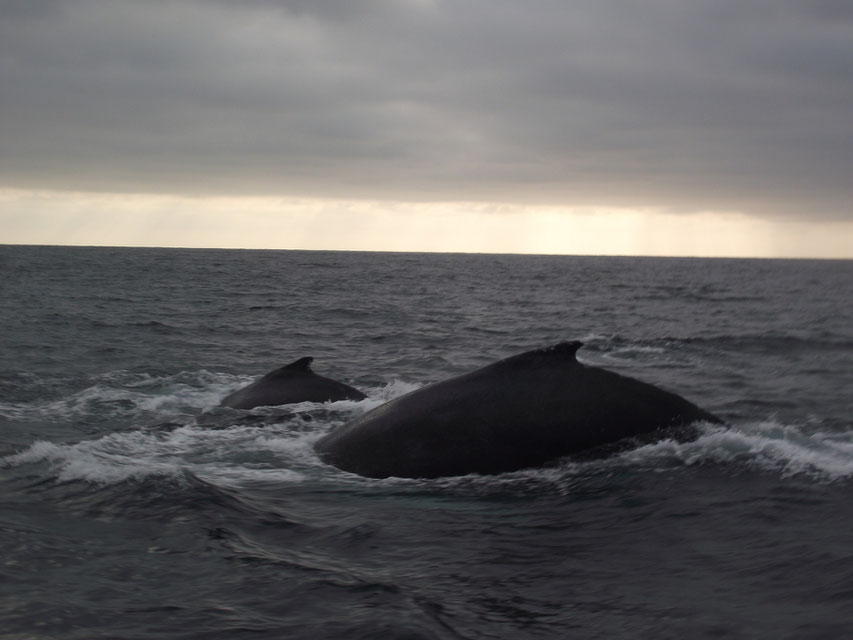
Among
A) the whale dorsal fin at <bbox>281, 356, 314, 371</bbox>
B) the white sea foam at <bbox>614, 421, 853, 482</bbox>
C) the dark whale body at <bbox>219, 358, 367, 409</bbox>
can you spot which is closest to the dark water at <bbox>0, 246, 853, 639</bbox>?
the white sea foam at <bbox>614, 421, 853, 482</bbox>

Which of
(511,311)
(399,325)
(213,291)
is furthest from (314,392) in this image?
(213,291)

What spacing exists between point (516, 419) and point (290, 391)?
221 inches

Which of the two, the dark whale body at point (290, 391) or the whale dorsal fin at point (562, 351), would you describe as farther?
the dark whale body at point (290, 391)

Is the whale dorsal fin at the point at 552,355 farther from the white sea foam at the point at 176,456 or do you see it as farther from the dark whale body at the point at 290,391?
the dark whale body at the point at 290,391

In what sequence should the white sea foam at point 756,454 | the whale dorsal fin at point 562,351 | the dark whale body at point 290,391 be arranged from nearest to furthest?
the whale dorsal fin at point 562,351
the white sea foam at point 756,454
the dark whale body at point 290,391

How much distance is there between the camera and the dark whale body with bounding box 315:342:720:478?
8.52 meters

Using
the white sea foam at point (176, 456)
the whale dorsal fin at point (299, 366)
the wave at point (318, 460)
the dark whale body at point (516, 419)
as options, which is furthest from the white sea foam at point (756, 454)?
the whale dorsal fin at point (299, 366)

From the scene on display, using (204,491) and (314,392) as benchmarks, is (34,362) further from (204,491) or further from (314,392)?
(204,491)

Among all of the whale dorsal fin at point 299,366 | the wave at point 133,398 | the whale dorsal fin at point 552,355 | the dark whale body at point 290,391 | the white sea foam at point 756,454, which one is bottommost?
the wave at point 133,398

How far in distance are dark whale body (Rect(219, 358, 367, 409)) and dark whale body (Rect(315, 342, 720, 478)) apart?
4.40m

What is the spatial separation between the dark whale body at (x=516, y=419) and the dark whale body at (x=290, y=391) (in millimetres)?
4401

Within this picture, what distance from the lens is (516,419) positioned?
28.1ft

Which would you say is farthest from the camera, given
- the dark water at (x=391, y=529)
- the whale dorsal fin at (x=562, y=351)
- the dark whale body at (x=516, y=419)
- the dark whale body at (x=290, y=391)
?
the dark whale body at (x=290, y=391)

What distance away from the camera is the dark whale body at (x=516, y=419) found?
8516mm
